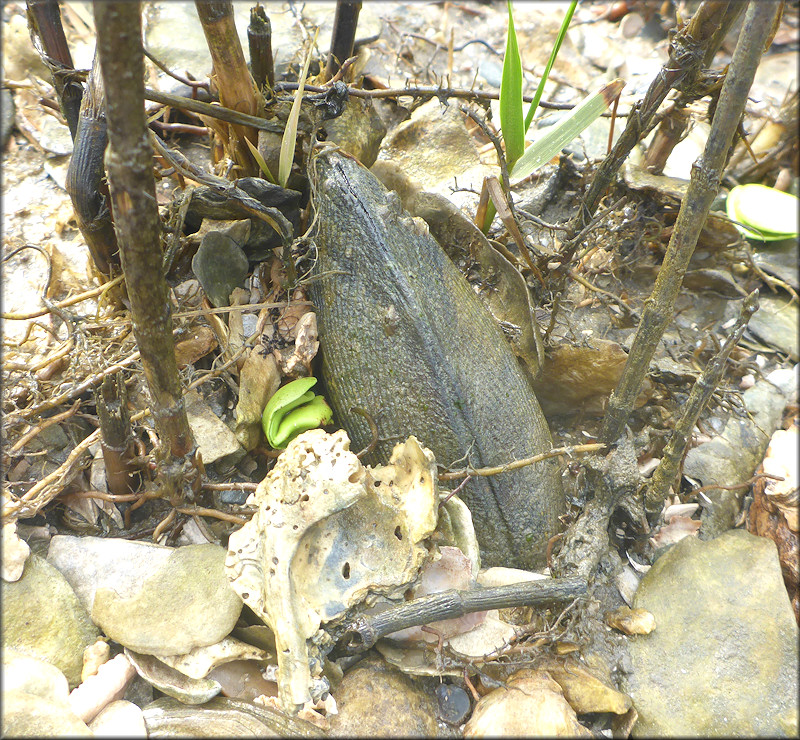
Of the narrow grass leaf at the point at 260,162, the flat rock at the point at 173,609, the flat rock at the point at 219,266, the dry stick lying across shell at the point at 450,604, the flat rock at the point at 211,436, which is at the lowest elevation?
the flat rock at the point at 173,609

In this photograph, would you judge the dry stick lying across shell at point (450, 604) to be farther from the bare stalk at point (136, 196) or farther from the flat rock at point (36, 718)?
the bare stalk at point (136, 196)

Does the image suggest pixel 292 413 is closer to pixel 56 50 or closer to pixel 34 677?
pixel 34 677

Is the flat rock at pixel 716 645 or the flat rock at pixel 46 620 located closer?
the flat rock at pixel 716 645

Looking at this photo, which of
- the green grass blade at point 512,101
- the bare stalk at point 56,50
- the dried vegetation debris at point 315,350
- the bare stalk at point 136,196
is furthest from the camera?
the green grass blade at point 512,101

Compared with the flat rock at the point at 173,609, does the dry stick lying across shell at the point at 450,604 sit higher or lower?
higher

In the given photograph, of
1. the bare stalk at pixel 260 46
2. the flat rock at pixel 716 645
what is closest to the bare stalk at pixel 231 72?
the bare stalk at pixel 260 46

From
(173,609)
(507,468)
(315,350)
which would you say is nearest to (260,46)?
(315,350)

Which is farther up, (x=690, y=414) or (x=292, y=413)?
(x=690, y=414)
